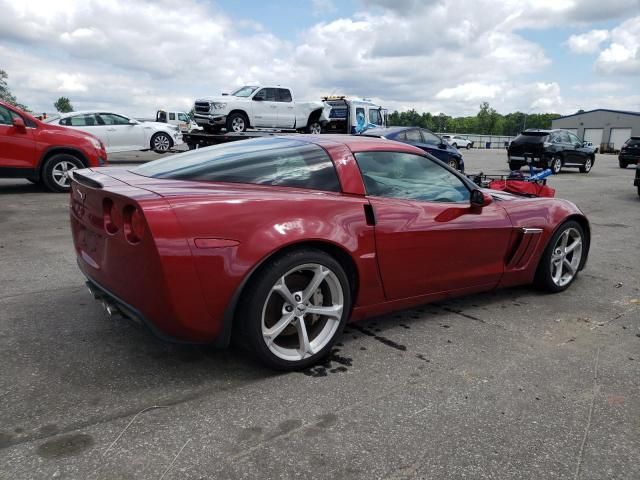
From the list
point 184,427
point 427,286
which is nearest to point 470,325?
point 427,286

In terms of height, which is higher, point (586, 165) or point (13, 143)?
point (13, 143)

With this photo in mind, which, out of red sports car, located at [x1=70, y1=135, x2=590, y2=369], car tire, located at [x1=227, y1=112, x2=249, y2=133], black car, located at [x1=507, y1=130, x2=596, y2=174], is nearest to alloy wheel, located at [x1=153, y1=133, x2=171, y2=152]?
car tire, located at [x1=227, y1=112, x2=249, y2=133]

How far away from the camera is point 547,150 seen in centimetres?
1908

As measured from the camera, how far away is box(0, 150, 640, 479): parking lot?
2.19 m

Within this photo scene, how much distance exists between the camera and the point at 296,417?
2518 mm

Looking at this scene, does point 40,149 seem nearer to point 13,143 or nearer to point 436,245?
point 13,143

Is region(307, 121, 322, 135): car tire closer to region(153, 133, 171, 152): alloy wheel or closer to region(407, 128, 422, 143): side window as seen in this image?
region(153, 133, 171, 152): alloy wheel

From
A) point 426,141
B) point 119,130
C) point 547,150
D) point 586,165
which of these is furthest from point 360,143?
point 586,165

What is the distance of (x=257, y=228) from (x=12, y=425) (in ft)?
4.63

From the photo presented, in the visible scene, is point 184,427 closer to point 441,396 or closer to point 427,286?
point 441,396

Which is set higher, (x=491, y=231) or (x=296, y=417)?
(x=491, y=231)

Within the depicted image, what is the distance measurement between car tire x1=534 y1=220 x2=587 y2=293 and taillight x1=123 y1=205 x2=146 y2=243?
3.30 metres

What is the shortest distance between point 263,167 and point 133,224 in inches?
34.9

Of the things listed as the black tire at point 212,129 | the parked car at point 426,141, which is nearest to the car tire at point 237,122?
the black tire at point 212,129
